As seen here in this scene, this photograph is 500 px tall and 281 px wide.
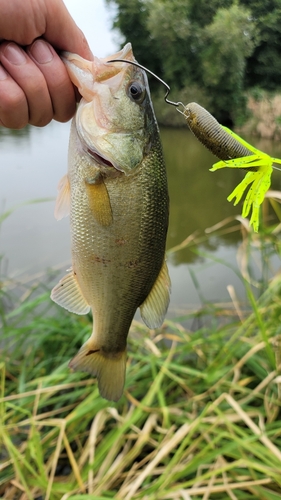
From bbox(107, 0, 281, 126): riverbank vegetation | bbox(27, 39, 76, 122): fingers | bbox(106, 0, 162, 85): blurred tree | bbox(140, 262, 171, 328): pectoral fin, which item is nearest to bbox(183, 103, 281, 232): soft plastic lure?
bbox(140, 262, 171, 328): pectoral fin

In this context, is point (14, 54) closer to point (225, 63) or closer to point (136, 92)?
point (136, 92)

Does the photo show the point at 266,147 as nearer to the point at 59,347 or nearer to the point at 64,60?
the point at 59,347

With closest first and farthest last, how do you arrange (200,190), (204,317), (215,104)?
(204,317) → (200,190) → (215,104)

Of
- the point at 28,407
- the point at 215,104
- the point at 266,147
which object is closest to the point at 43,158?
the point at 266,147

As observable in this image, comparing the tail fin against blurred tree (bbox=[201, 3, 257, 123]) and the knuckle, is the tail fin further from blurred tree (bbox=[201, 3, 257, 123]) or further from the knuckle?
blurred tree (bbox=[201, 3, 257, 123])

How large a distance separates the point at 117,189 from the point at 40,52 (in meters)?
0.49

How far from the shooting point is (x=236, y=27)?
12961mm

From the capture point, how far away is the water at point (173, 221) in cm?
365

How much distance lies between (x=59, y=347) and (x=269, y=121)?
39.4ft

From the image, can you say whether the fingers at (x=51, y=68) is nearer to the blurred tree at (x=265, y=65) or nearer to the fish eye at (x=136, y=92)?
the fish eye at (x=136, y=92)

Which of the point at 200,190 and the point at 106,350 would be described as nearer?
the point at 106,350

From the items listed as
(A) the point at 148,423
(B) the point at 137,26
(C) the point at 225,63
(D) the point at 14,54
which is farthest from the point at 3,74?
(B) the point at 137,26

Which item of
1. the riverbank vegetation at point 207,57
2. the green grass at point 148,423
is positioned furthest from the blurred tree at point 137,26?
the green grass at point 148,423

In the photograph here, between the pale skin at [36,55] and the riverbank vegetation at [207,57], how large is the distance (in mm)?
13302
